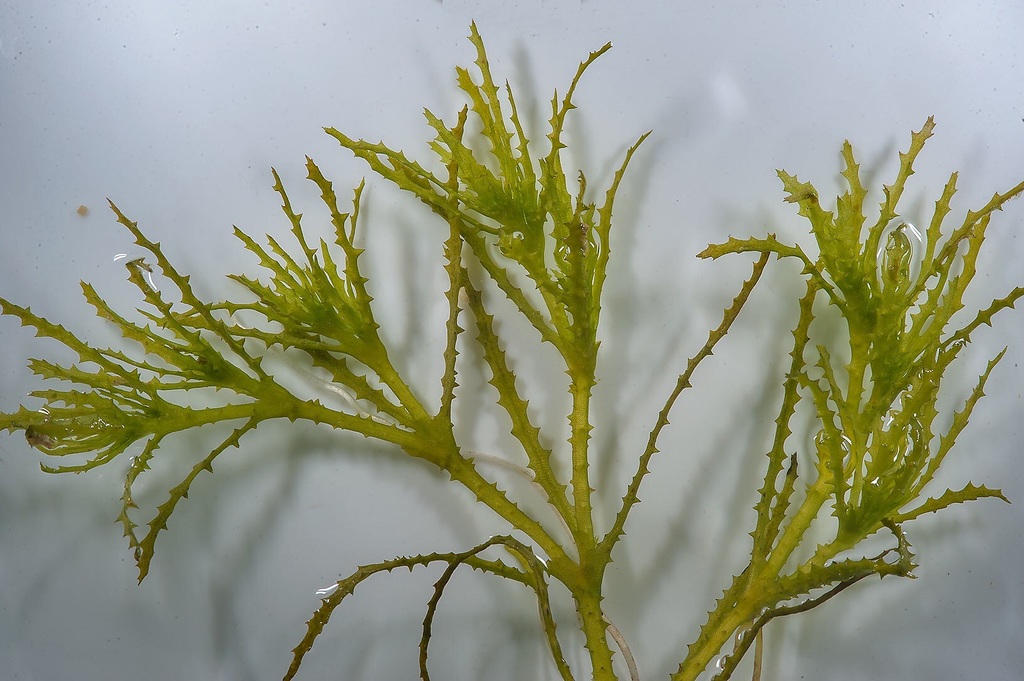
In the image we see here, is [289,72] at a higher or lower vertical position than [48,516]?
higher

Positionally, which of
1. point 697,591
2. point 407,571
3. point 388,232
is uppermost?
point 388,232

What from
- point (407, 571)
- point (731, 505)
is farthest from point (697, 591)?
Result: point (407, 571)

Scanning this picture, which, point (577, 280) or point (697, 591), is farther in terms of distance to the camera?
point (697, 591)

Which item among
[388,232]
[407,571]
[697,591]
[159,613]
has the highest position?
[388,232]

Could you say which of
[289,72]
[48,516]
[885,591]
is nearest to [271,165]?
[289,72]

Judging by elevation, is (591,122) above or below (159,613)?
above

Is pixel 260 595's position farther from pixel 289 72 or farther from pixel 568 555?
pixel 289 72

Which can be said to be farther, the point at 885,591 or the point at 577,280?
the point at 885,591

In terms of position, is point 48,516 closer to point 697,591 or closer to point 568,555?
point 568,555

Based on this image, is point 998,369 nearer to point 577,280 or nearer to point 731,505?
point 731,505
